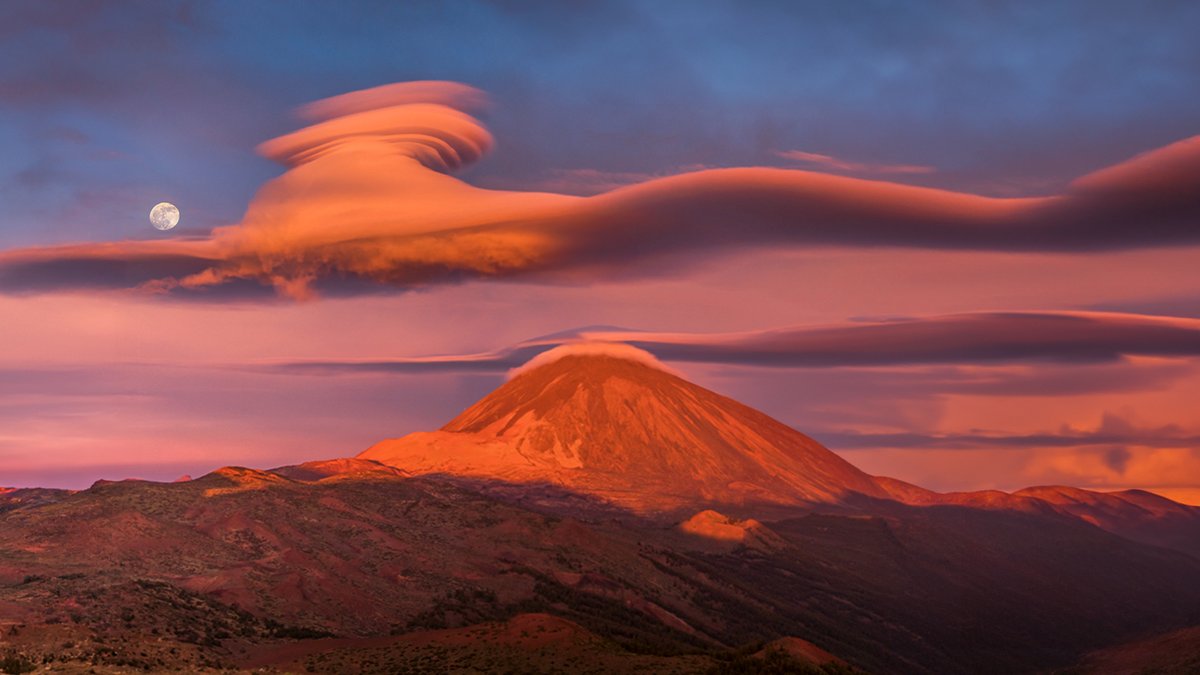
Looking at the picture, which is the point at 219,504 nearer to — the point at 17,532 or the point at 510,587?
the point at 17,532

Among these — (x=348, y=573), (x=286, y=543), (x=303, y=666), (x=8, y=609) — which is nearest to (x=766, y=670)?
(x=303, y=666)

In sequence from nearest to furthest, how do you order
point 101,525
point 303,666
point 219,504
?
point 303,666
point 101,525
point 219,504

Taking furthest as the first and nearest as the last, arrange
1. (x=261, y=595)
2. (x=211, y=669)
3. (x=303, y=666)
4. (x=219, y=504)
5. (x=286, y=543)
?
(x=219, y=504), (x=286, y=543), (x=261, y=595), (x=303, y=666), (x=211, y=669)

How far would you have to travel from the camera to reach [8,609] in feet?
350

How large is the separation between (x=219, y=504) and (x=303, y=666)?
94405 mm

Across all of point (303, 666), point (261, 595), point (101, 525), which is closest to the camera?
point (303, 666)

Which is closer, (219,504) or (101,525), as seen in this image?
(101,525)

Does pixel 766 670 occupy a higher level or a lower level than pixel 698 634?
higher

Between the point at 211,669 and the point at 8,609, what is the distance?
102 feet

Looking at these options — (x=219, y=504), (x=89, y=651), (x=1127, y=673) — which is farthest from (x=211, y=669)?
(x=1127, y=673)

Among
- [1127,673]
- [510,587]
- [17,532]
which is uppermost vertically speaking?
[17,532]

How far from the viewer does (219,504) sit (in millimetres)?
190500

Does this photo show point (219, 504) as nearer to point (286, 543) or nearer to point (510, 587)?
point (286, 543)

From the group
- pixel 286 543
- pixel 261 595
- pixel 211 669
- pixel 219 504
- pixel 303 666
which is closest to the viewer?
pixel 211 669
